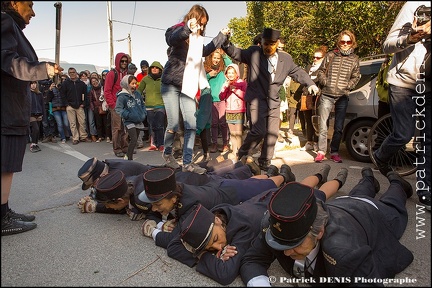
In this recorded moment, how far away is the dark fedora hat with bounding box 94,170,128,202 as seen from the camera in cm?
272

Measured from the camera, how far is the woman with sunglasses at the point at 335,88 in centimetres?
409

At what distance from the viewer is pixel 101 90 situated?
7820mm

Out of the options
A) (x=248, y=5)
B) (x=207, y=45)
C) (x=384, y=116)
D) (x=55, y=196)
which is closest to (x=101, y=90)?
(x=55, y=196)

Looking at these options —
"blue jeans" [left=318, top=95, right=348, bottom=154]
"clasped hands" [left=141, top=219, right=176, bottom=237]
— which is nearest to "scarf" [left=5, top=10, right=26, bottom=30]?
"clasped hands" [left=141, top=219, right=176, bottom=237]

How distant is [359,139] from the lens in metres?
4.45

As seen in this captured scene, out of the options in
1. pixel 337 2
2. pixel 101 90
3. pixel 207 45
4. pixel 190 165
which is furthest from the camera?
pixel 101 90

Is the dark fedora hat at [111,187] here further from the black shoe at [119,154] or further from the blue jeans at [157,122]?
the blue jeans at [157,122]

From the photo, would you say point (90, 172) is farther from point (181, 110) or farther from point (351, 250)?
point (351, 250)

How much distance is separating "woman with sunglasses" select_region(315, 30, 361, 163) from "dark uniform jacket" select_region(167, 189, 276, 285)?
246cm

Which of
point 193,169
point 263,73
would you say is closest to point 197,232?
point 193,169

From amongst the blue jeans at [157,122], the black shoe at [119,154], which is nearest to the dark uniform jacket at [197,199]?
the black shoe at [119,154]

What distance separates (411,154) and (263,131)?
157 cm

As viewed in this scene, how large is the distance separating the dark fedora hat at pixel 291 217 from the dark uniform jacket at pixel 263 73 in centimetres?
215

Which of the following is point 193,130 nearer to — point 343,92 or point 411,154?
point 343,92
